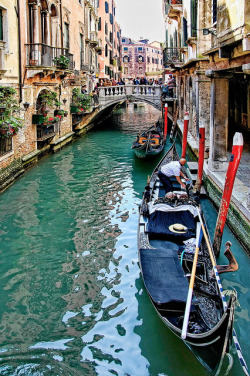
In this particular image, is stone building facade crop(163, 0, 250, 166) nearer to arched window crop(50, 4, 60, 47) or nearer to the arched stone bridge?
the arched stone bridge

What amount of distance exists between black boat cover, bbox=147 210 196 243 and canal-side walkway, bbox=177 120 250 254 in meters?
0.67

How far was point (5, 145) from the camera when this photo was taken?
8141 mm

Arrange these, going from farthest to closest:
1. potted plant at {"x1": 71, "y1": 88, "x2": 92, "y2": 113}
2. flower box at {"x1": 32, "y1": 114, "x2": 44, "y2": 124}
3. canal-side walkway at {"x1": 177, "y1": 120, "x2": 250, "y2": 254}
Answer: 1. potted plant at {"x1": 71, "y1": 88, "x2": 92, "y2": 113}
2. flower box at {"x1": 32, "y1": 114, "x2": 44, "y2": 124}
3. canal-side walkway at {"x1": 177, "y1": 120, "x2": 250, "y2": 254}

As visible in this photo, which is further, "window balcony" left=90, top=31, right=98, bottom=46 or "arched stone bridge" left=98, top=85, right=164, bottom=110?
"window balcony" left=90, top=31, right=98, bottom=46

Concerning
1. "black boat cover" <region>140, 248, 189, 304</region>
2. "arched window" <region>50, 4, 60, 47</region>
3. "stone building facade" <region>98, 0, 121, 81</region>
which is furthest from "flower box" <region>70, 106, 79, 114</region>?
"stone building facade" <region>98, 0, 121, 81</region>

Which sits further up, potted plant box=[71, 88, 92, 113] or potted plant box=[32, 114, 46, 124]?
potted plant box=[71, 88, 92, 113]

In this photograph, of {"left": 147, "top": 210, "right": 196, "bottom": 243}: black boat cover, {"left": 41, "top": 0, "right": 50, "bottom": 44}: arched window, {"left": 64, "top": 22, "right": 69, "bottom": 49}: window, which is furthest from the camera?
{"left": 64, "top": 22, "right": 69, "bottom": 49}: window

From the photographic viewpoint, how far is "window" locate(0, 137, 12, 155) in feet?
→ 25.9

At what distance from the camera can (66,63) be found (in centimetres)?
1180

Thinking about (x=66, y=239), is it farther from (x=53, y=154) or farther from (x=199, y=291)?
(x=53, y=154)

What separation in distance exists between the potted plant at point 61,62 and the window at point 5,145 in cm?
390

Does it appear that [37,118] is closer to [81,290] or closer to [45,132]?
[45,132]

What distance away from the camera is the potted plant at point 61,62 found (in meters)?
11.4

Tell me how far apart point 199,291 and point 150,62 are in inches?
2058
